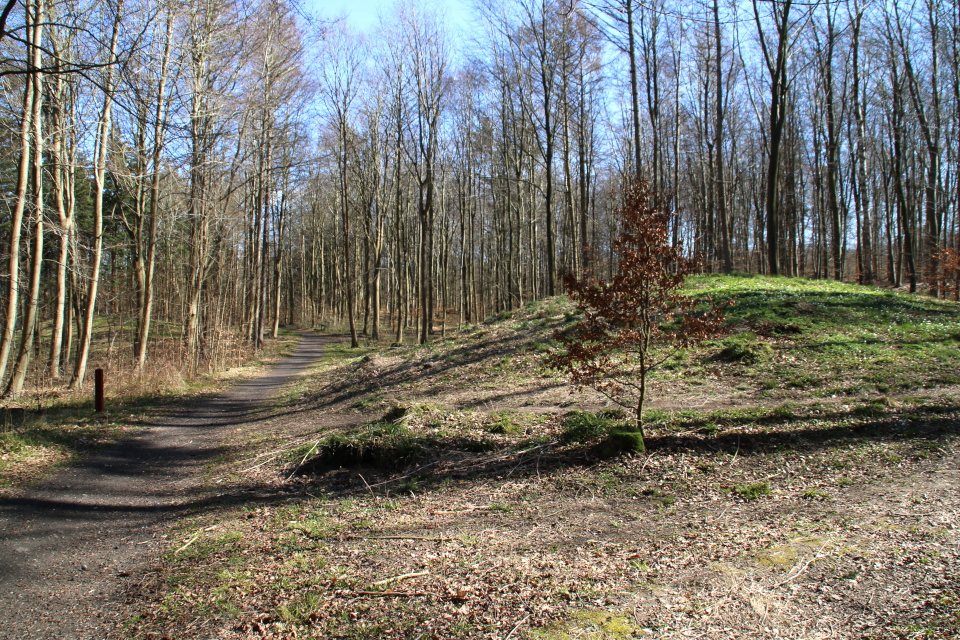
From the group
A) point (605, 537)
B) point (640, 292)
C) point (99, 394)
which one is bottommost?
point (605, 537)

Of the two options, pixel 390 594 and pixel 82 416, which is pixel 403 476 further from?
pixel 82 416

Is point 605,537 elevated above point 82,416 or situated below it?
below

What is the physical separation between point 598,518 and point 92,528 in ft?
16.4

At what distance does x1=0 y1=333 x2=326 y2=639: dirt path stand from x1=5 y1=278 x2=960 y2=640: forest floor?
0.74 feet

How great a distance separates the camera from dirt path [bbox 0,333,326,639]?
388cm

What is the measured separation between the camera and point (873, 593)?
336 centimetres

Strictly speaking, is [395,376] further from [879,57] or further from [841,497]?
[879,57]

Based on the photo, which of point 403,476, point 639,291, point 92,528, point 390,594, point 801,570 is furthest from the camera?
point 403,476

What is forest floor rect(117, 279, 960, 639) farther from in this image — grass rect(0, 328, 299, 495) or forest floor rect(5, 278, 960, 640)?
grass rect(0, 328, 299, 495)

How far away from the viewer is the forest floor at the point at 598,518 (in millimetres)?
3445

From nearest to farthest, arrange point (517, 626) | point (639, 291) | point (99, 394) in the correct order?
point (517, 626) < point (639, 291) < point (99, 394)

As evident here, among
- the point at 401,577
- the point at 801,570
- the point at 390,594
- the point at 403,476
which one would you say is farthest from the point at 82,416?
the point at 801,570

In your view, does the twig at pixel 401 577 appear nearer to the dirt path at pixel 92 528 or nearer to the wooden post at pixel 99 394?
the dirt path at pixel 92 528

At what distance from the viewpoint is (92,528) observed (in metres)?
5.48
